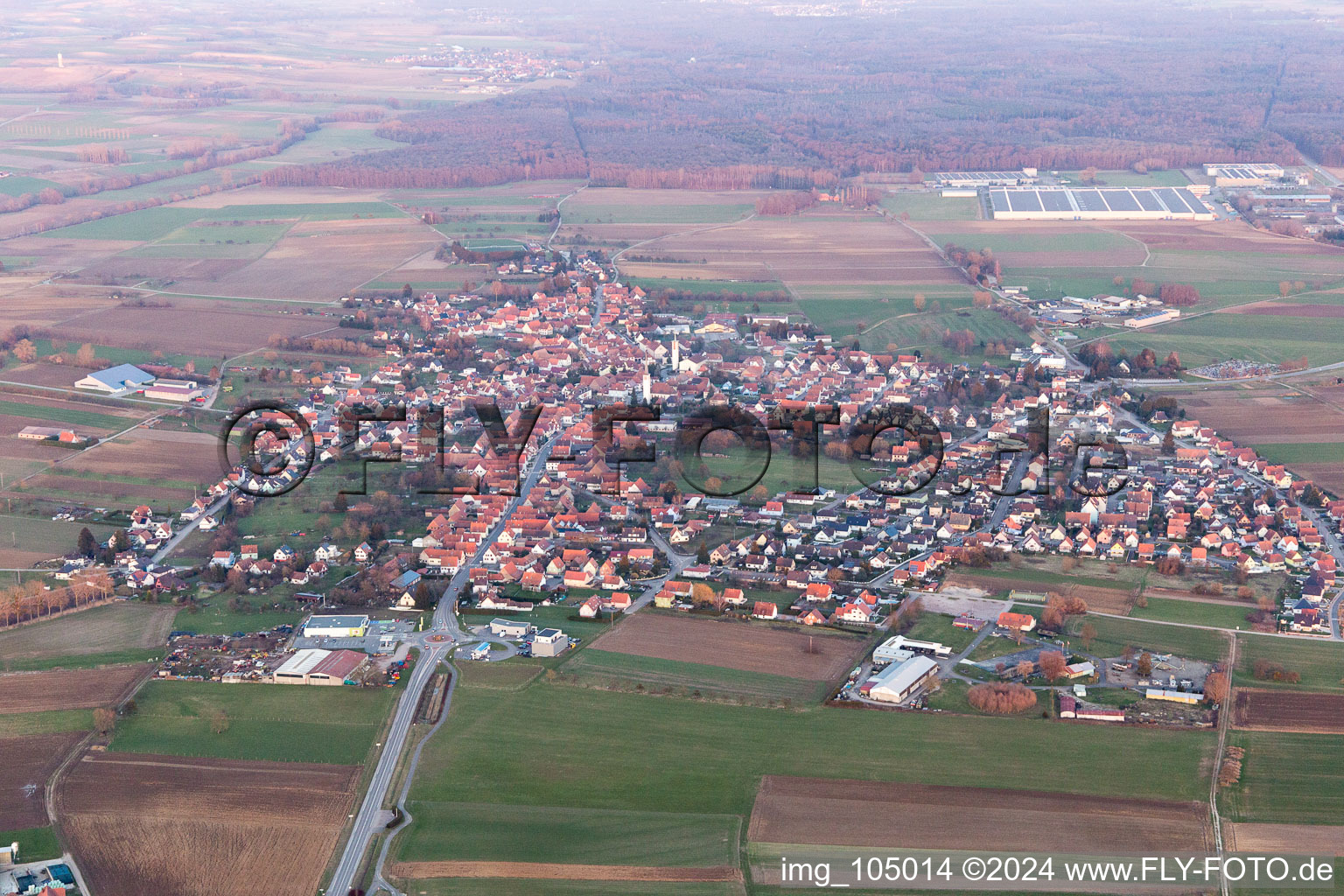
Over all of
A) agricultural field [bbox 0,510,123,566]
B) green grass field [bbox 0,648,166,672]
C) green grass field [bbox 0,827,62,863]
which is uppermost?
agricultural field [bbox 0,510,123,566]

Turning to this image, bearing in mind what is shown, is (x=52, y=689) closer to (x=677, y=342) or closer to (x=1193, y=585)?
(x=1193, y=585)

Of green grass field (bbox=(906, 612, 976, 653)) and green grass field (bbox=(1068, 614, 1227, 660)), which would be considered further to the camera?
green grass field (bbox=(906, 612, 976, 653))

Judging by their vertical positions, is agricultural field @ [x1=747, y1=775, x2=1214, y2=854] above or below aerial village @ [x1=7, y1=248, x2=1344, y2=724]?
below

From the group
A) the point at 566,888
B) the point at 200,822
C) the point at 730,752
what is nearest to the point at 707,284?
the point at 730,752

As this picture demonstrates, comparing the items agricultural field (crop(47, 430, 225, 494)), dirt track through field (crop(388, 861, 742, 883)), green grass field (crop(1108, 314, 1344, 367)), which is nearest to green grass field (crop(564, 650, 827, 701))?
dirt track through field (crop(388, 861, 742, 883))

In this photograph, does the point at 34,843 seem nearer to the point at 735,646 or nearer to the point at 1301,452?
the point at 735,646

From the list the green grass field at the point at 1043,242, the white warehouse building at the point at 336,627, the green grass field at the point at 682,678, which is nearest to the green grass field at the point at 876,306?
the green grass field at the point at 1043,242

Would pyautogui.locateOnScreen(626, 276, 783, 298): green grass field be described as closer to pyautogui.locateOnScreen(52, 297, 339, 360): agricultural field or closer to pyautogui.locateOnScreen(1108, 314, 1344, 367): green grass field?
pyautogui.locateOnScreen(52, 297, 339, 360): agricultural field

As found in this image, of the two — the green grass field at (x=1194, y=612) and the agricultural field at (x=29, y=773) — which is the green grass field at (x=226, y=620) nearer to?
the agricultural field at (x=29, y=773)
